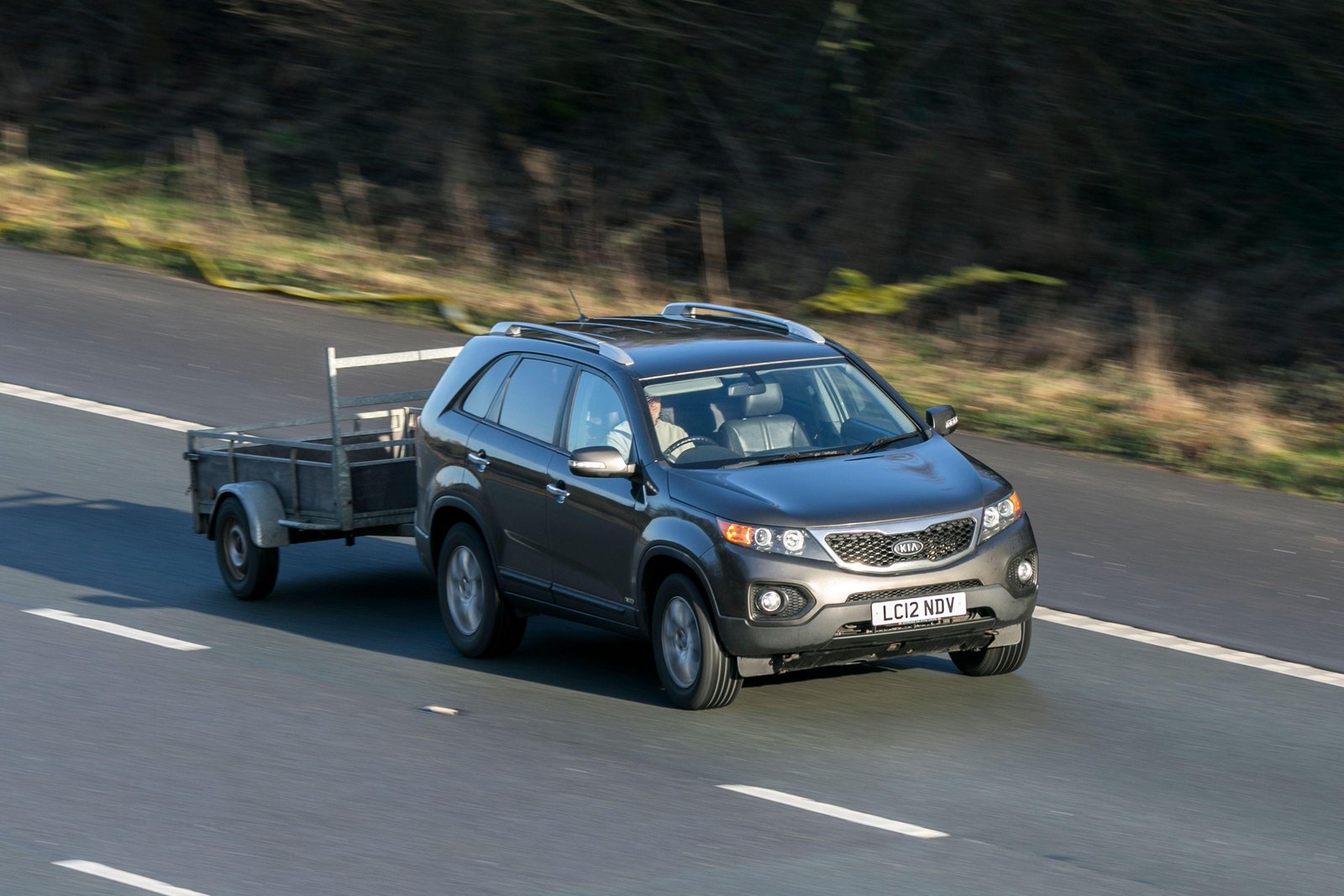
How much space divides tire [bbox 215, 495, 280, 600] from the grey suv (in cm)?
126

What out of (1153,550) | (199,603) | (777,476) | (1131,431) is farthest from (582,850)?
(1131,431)

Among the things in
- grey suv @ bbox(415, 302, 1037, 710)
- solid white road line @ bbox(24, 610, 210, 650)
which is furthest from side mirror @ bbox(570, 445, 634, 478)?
solid white road line @ bbox(24, 610, 210, 650)

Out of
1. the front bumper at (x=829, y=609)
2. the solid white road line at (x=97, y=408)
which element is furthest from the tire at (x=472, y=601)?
the solid white road line at (x=97, y=408)

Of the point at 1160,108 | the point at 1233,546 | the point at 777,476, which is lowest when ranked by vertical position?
the point at 1233,546

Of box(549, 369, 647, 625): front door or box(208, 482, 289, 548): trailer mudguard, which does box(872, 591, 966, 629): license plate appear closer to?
box(549, 369, 647, 625): front door

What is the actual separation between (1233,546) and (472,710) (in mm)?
5330

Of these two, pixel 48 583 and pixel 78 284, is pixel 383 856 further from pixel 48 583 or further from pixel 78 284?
pixel 78 284

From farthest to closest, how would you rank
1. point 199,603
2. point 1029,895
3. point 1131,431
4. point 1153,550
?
point 1131,431 < point 1153,550 < point 199,603 < point 1029,895

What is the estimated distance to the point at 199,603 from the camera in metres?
11.2

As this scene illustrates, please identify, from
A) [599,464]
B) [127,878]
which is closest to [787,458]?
[599,464]

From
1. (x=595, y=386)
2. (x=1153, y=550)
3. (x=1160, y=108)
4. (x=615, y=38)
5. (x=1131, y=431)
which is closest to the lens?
(x=595, y=386)

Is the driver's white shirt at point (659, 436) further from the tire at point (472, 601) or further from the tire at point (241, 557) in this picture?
the tire at point (241, 557)

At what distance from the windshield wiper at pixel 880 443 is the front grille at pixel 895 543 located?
706 mm

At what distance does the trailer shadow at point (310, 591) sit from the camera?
31.9ft
